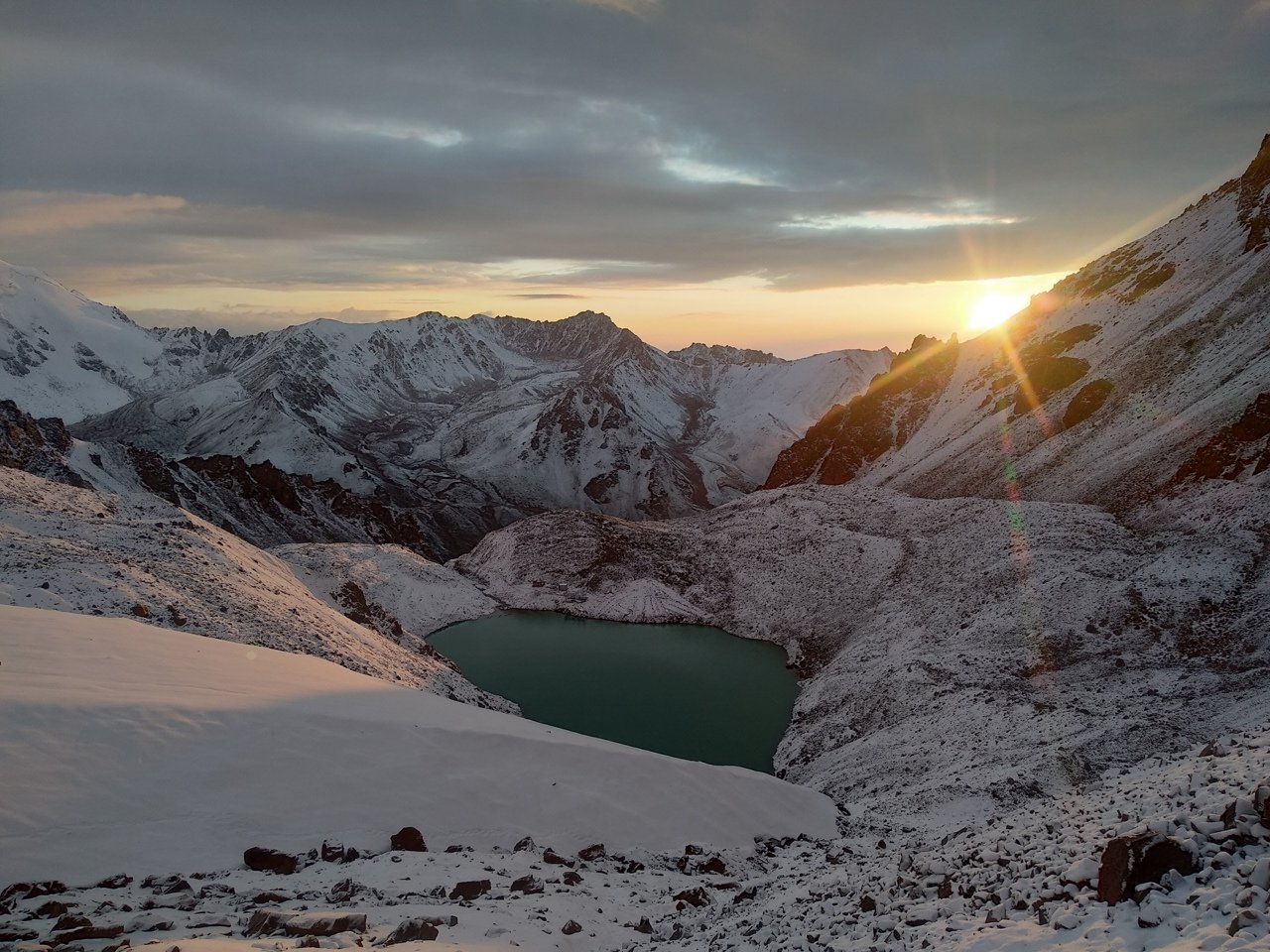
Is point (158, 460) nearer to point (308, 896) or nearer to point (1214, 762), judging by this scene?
point (308, 896)

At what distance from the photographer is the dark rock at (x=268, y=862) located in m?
15.6

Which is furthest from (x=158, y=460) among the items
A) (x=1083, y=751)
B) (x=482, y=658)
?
(x=1083, y=751)

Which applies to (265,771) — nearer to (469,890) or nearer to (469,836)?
(469,836)

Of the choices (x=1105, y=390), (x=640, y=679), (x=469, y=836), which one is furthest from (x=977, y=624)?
(x=1105, y=390)

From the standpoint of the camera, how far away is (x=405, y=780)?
810 inches

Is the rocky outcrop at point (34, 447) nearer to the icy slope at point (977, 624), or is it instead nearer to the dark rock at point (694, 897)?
the icy slope at point (977, 624)

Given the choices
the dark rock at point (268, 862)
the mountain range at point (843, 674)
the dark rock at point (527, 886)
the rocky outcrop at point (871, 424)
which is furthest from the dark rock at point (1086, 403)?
the dark rock at point (268, 862)

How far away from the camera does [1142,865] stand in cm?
1060

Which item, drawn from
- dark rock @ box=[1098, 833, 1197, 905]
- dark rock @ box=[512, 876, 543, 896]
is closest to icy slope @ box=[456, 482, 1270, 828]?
dark rock @ box=[512, 876, 543, 896]

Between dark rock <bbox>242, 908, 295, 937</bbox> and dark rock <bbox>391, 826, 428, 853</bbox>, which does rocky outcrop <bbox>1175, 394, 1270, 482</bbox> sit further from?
dark rock <bbox>242, 908, 295, 937</bbox>

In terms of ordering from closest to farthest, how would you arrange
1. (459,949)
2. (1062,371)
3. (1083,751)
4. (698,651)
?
1. (459,949)
2. (1083,751)
3. (698,651)
4. (1062,371)

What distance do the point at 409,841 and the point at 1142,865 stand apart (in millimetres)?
15408

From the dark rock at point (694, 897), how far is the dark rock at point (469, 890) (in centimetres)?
515

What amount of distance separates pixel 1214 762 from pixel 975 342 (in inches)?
4801
